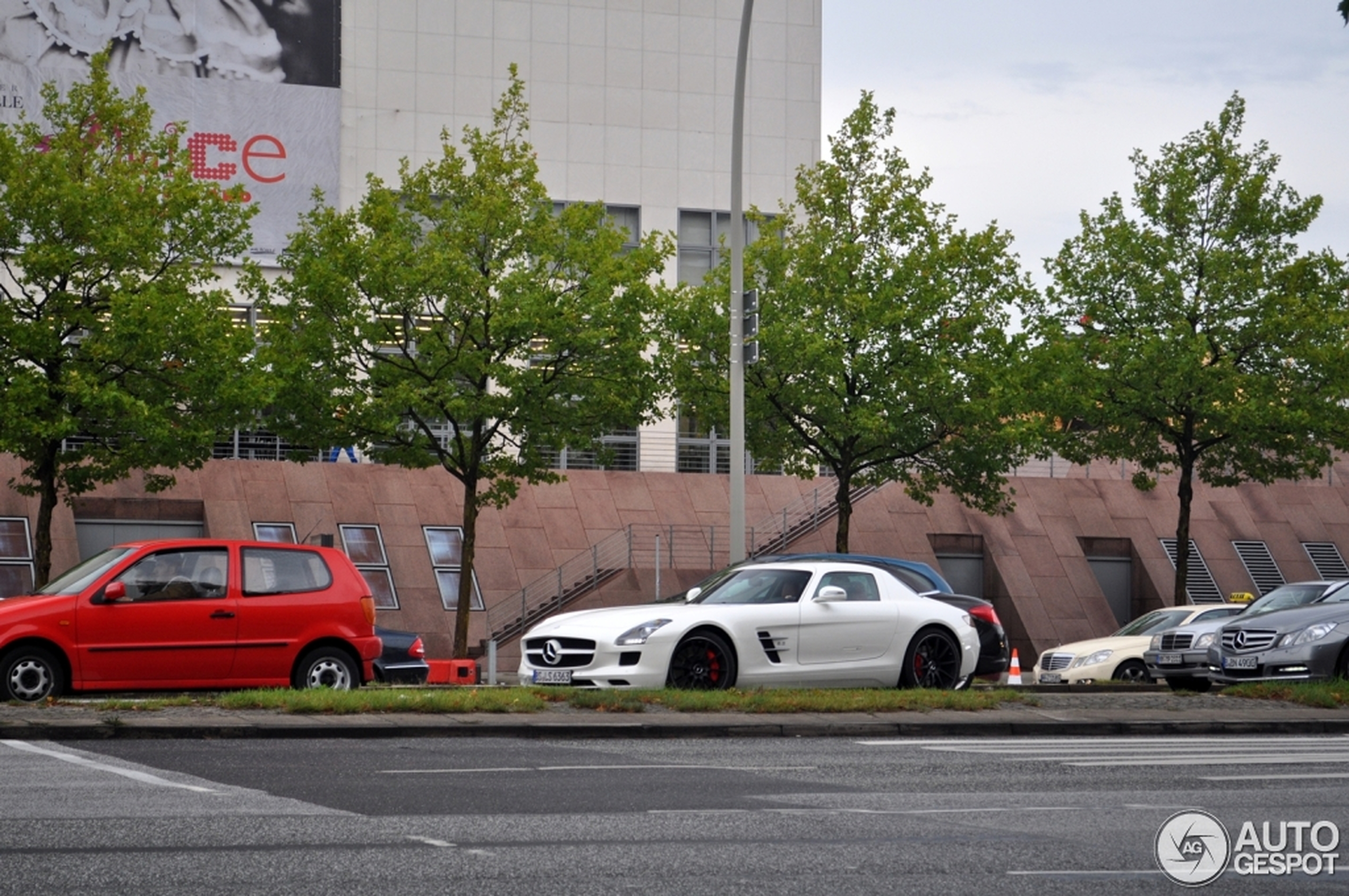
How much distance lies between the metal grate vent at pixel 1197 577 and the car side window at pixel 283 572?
83.9 feet

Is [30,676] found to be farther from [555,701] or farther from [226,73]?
[226,73]

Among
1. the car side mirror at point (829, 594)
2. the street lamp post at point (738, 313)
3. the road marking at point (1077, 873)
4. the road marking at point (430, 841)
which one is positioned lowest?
the road marking at point (1077, 873)

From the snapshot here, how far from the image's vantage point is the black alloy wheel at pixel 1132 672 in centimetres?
2614

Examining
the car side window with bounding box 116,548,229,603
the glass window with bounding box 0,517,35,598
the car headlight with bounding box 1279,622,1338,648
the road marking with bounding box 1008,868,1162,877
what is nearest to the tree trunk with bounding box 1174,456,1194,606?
the car headlight with bounding box 1279,622,1338,648

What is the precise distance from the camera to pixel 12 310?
27141mm

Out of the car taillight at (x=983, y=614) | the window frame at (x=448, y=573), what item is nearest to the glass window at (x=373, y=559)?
the window frame at (x=448, y=573)

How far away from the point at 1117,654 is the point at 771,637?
1072 cm

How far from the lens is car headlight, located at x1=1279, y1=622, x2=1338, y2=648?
18969 mm

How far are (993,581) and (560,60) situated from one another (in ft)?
→ 70.1

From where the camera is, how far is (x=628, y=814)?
30.4ft

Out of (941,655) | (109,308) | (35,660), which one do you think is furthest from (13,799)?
(109,308)

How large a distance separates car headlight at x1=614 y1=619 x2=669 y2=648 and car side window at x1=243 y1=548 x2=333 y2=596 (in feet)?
9.55

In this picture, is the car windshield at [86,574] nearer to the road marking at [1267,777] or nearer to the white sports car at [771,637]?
the white sports car at [771,637]

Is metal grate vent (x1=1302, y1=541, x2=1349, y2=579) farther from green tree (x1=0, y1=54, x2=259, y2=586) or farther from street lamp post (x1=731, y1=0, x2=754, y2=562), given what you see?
green tree (x1=0, y1=54, x2=259, y2=586)
